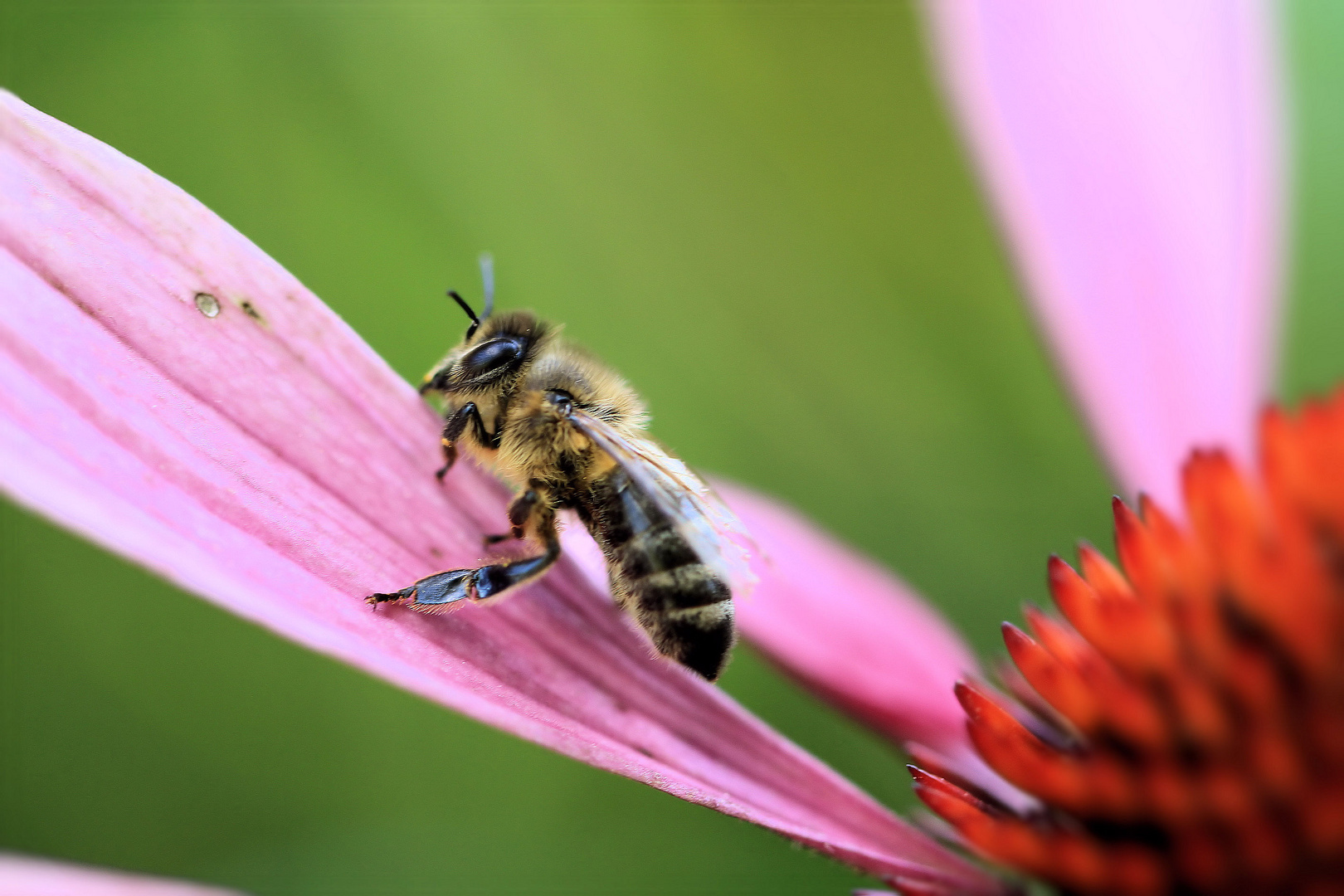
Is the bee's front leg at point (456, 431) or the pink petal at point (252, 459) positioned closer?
the pink petal at point (252, 459)

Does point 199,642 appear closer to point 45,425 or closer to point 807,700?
point 807,700

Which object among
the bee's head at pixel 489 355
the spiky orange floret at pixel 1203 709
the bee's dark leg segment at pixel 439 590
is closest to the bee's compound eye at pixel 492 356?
the bee's head at pixel 489 355

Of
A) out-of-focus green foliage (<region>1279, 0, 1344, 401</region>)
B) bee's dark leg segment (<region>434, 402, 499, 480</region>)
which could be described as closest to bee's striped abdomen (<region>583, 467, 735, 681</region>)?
bee's dark leg segment (<region>434, 402, 499, 480</region>)

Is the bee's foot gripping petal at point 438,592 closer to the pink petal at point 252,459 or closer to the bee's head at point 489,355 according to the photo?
the pink petal at point 252,459

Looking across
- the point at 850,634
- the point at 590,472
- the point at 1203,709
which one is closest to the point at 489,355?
the point at 590,472

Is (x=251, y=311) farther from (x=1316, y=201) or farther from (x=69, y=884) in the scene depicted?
(x=1316, y=201)

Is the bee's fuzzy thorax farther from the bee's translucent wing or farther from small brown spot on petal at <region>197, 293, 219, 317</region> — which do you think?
small brown spot on petal at <region>197, 293, 219, 317</region>

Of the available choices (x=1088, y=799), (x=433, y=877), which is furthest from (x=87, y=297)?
(x=433, y=877)
